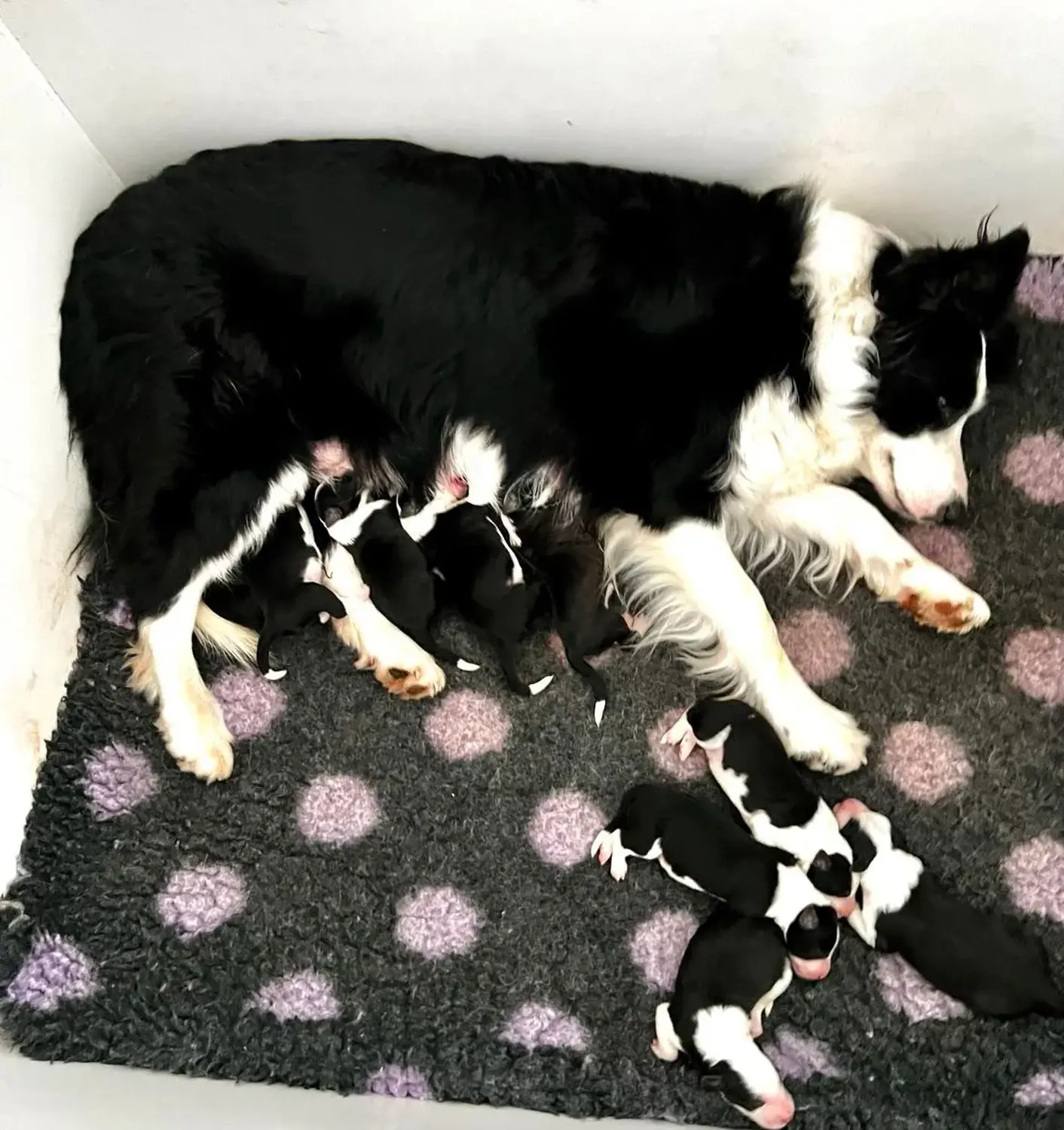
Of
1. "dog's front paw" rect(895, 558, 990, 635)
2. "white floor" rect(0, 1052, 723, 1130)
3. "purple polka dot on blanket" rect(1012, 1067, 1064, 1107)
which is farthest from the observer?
"dog's front paw" rect(895, 558, 990, 635)

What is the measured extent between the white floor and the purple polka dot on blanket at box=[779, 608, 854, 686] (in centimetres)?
80

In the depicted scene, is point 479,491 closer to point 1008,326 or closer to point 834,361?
point 834,361

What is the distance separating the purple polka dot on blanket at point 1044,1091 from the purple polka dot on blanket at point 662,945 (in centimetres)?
49

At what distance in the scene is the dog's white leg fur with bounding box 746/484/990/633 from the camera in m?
1.97

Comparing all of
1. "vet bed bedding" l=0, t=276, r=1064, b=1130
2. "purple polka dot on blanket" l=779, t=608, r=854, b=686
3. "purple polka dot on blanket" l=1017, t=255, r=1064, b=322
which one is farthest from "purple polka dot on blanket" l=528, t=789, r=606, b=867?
"purple polka dot on blanket" l=1017, t=255, r=1064, b=322

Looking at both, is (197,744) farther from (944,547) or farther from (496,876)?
(944,547)

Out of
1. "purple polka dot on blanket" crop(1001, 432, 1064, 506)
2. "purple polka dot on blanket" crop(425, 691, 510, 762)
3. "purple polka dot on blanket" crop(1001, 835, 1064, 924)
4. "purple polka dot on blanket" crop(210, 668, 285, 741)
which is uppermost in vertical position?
"purple polka dot on blanket" crop(210, 668, 285, 741)

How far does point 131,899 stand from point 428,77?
141cm

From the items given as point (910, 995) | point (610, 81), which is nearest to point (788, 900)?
point (910, 995)

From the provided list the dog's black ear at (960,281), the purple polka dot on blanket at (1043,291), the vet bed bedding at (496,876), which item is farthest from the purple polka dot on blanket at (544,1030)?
the purple polka dot on blanket at (1043,291)

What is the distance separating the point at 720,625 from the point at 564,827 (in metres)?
0.43

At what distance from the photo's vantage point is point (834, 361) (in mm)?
1911

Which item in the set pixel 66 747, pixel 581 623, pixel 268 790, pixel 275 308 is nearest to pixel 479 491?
pixel 581 623

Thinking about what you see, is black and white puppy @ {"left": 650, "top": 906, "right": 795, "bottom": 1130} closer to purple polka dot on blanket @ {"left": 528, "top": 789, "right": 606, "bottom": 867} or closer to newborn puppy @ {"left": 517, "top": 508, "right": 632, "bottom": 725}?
purple polka dot on blanket @ {"left": 528, "top": 789, "right": 606, "bottom": 867}
